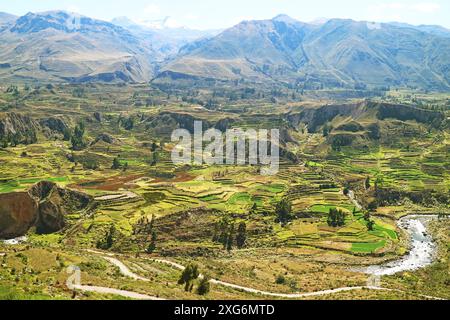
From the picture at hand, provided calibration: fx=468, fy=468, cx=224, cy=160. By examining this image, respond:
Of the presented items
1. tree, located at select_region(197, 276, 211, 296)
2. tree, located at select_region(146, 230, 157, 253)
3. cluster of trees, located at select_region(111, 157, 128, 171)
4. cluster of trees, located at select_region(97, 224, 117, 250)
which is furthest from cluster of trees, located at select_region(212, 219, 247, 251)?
cluster of trees, located at select_region(111, 157, 128, 171)

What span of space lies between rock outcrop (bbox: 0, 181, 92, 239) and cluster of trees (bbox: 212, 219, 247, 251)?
26861 millimetres

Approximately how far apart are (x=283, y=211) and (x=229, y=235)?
15129 millimetres

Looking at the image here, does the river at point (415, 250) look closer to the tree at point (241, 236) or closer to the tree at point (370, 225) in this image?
the tree at point (370, 225)

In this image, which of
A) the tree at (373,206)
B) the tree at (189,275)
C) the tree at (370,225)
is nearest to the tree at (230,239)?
the tree at (370,225)

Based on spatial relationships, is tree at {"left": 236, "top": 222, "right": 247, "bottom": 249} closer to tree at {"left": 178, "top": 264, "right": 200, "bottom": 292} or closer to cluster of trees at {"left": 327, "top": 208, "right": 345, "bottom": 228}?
cluster of trees at {"left": 327, "top": 208, "right": 345, "bottom": 228}

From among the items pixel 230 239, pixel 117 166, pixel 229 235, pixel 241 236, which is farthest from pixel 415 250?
pixel 117 166

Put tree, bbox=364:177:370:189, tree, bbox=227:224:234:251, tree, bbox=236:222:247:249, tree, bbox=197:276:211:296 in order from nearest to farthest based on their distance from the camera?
1. tree, bbox=197:276:211:296
2. tree, bbox=227:224:234:251
3. tree, bbox=236:222:247:249
4. tree, bbox=364:177:370:189

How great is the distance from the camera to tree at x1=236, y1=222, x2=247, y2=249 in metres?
78.2

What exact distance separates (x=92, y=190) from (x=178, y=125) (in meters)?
100

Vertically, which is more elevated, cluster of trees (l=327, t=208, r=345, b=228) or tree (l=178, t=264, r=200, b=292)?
tree (l=178, t=264, r=200, b=292)

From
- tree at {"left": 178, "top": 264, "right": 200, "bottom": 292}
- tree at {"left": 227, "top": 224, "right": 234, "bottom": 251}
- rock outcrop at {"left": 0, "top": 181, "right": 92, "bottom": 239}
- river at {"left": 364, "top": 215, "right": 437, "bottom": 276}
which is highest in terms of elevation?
tree at {"left": 178, "top": 264, "right": 200, "bottom": 292}

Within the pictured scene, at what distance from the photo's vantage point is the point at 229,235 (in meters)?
80.1

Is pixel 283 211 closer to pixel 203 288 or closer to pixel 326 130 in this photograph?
pixel 203 288

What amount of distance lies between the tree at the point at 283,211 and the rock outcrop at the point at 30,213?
3852 centimetres
